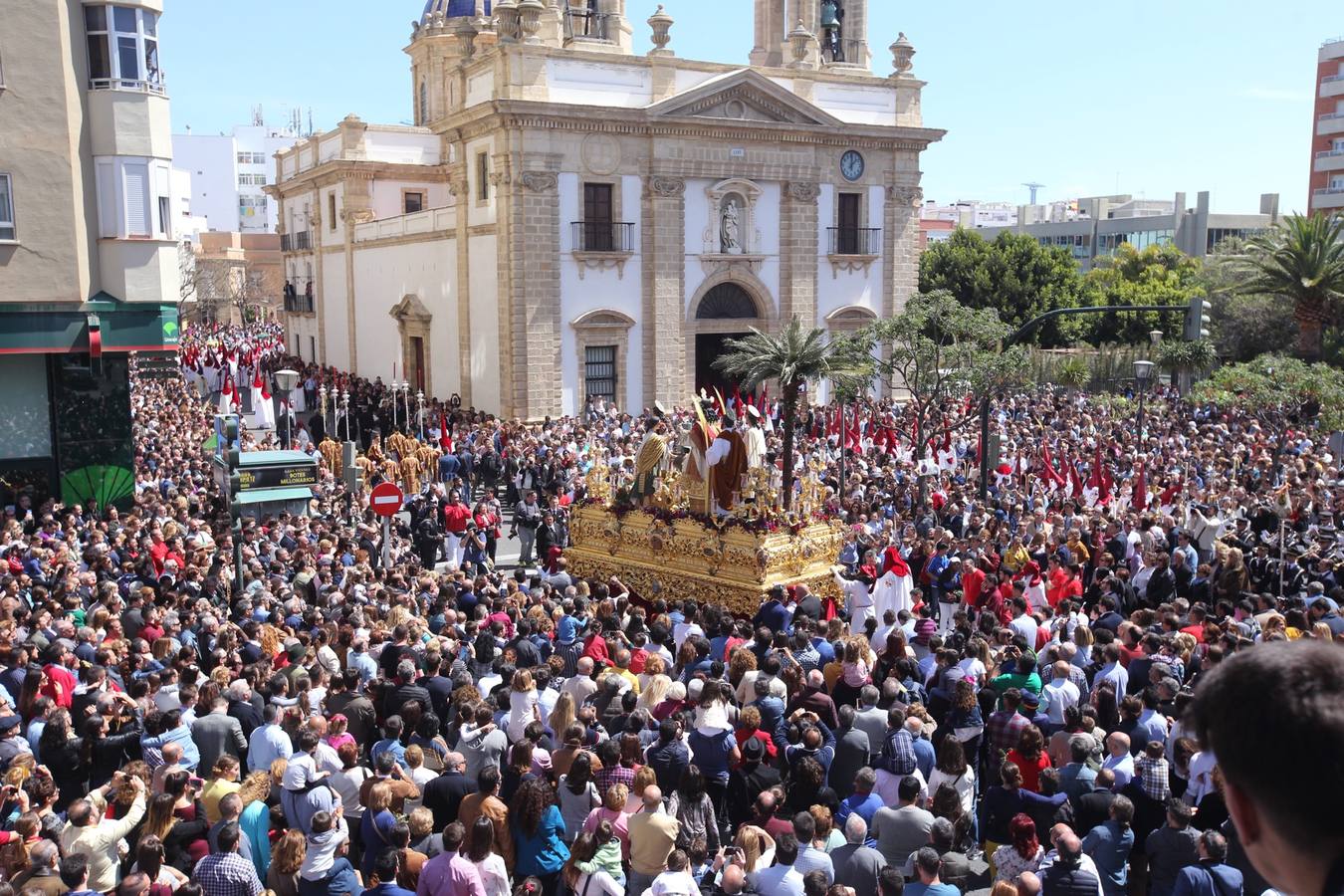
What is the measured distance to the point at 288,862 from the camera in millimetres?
6941

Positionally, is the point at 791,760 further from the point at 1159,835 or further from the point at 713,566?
the point at 713,566

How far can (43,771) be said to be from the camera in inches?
308

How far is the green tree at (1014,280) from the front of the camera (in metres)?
50.3

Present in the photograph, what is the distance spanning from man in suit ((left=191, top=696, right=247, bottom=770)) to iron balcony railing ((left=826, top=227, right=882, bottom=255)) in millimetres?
30619

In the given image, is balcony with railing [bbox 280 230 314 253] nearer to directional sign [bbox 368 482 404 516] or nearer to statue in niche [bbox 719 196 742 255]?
statue in niche [bbox 719 196 742 255]

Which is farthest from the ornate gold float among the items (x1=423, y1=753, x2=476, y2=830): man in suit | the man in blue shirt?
(x1=423, y1=753, x2=476, y2=830): man in suit

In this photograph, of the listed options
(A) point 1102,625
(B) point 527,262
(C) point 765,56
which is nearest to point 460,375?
(B) point 527,262

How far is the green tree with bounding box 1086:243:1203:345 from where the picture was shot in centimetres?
5062

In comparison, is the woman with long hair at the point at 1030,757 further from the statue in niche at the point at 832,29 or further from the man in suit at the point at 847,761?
the statue in niche at the point at 832,29

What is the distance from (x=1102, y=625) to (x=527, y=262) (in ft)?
76.0

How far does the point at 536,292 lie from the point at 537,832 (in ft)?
85.7

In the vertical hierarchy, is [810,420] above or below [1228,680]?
below

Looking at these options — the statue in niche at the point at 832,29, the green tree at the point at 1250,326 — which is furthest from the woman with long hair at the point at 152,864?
the green tree at the point at 1250,326

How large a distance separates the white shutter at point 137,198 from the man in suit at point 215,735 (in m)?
15.3
